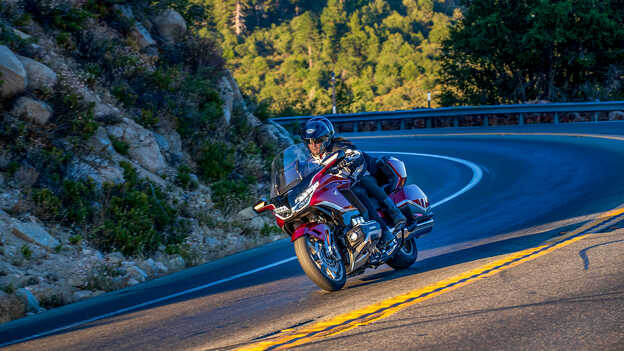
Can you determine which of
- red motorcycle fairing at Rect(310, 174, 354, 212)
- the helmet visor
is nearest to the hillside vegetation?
the helmet visor

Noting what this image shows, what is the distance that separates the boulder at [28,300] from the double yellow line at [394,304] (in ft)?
13.1

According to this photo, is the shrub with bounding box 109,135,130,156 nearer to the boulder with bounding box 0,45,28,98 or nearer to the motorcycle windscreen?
the boulder with bounding box 0,45,28,98

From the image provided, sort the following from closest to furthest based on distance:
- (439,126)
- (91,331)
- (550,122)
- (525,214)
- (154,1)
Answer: (91,331), (525,214), (154,1), (550,122), (439,126)

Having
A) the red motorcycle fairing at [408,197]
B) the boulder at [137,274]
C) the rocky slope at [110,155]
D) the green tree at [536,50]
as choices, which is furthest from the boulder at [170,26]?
the green tree at [536,50]

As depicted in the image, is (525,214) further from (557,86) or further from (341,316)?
(557,86)

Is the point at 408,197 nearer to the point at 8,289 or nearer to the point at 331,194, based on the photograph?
the point at 331,194

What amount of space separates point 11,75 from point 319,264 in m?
7.50

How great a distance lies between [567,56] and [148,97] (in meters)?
26.2

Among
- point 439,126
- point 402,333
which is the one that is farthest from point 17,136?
point 439,126

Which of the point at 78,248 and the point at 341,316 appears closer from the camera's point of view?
the point at 341,316

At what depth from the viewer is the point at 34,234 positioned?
9734 mm

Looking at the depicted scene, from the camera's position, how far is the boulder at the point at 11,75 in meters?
11.5

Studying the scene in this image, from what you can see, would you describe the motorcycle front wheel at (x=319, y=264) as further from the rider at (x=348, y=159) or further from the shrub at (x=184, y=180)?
the shrub at (x=184, y=180)

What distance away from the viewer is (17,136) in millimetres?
11312
